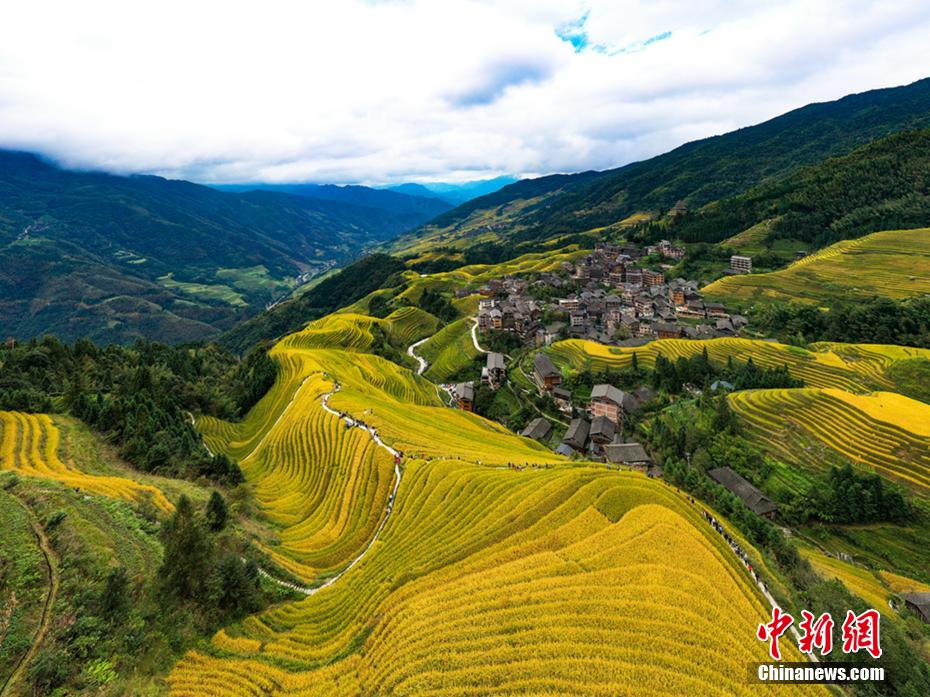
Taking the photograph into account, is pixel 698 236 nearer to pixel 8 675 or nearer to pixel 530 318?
pixel 530 318

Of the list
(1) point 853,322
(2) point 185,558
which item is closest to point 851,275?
(1) point 853,322

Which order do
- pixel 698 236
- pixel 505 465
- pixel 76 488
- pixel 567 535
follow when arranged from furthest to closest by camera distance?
pixel 698 236 < pixel 505 465 < pixel 76 488 < pixel 567 535

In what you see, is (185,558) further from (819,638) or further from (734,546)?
(734,546)

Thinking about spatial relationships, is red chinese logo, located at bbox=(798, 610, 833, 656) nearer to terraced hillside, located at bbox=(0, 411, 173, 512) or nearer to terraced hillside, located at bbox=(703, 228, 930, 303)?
terraced hillside, located at bbox=(0, 411, 173, 512)

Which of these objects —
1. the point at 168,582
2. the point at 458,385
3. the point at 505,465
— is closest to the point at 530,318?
the point at 458,385

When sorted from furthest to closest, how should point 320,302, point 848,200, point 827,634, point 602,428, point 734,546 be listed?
point 320,302, point 848,200, point 602,428, point 734,546, point 827,634

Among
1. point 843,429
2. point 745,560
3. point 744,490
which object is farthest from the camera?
point 843,429
